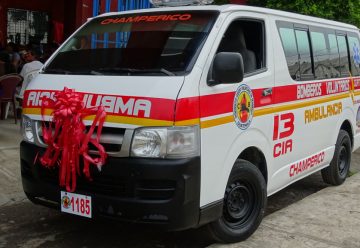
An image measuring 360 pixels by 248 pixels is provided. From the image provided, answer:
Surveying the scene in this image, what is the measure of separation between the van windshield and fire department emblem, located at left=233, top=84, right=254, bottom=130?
519mm

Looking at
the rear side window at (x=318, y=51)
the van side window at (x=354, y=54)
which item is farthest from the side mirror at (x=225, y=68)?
the van side window at (x=354, y=54)

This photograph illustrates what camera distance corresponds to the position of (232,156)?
3.89m

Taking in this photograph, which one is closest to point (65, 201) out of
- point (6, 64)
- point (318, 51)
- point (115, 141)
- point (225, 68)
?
point (115, 141)

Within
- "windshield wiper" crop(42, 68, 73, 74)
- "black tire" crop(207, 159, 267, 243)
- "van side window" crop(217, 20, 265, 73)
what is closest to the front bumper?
"black tire" crop(207, 159, 267, 243)

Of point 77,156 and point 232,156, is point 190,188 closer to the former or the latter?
point 232,156

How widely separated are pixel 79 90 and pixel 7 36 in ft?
42.7

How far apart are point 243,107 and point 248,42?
716 millimetres

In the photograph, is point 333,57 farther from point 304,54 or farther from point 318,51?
point 304,54

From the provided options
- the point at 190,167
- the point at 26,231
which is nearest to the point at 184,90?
the point at 190,167

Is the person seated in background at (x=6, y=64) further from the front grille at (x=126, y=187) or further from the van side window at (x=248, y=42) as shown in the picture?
the front grille at (x=126, y=187)

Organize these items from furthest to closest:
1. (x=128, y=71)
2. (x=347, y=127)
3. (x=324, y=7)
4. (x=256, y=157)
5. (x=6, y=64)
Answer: (x=6, y=64)
(x=324, y=7)
(x=347, y=127)
(x=256, y=157)
(x=128, y=71)

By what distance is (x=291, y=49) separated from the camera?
190 inches

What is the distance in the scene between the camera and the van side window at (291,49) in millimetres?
4719

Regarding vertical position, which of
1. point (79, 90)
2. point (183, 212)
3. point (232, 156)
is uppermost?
point (79, 90)
